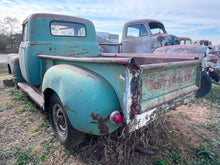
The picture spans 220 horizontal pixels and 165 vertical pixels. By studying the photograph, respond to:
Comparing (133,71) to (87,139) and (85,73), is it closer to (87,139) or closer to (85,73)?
(85,73)

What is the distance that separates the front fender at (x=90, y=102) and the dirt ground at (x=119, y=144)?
0.89 feet

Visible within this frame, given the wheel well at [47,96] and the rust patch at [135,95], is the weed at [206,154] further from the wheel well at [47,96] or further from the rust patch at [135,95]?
the wheel well at [47,96]

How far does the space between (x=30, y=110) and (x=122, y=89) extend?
2.56 m

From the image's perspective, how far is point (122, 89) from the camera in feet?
4.91

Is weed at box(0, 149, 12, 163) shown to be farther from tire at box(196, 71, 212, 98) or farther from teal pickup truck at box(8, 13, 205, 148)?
tire at box(196, 71, 212, 98)

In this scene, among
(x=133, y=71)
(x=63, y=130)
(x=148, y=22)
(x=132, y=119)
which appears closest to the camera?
(x=133, y=71)

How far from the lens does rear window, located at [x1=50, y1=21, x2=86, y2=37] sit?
10.9ft

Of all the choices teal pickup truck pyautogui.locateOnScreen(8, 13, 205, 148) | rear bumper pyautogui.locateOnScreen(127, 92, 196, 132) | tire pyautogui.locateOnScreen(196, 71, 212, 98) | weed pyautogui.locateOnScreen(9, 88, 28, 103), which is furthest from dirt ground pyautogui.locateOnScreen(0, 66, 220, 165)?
tire pyautogui.locateOnScreen(196, 71, 212, 98)

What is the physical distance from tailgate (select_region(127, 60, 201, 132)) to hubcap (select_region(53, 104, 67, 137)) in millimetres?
957

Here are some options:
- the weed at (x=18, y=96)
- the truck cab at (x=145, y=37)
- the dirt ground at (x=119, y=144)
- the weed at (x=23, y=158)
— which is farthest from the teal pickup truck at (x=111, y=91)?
the truck cab at (x=145, y=37)

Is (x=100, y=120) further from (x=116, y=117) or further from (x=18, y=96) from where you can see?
(x=18, y=96)

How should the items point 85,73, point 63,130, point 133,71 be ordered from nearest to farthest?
point 133,71 < point 85,73 < point 63,130

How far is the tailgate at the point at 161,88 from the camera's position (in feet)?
5.13

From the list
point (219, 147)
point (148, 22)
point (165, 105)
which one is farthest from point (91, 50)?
point (148, 22)
